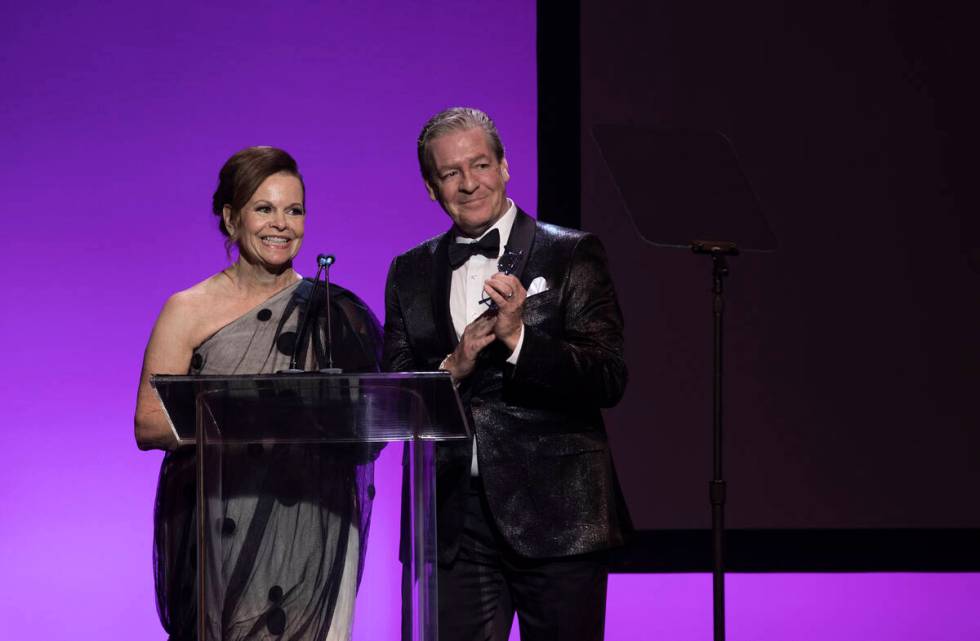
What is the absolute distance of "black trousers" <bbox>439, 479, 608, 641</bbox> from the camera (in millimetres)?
2111

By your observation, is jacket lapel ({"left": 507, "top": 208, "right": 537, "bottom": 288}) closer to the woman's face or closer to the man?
the man

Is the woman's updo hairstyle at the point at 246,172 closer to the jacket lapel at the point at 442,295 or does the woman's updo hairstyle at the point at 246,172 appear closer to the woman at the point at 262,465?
the woman at the point at 262,465

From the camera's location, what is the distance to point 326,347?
2133mm

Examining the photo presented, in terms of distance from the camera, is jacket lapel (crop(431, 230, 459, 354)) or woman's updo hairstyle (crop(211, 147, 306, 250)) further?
woman's updo hairstyle (crop(211, 147, 306, 250))

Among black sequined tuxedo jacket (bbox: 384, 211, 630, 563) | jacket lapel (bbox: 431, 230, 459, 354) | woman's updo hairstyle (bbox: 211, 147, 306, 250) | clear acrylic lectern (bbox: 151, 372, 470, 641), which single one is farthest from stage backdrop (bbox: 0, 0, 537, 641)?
clear acrylic lectern (bbox: 151, 372, 470, 641)

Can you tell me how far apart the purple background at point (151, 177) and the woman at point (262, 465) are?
1.25m

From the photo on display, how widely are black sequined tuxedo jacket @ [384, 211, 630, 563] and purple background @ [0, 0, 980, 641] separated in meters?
1.57

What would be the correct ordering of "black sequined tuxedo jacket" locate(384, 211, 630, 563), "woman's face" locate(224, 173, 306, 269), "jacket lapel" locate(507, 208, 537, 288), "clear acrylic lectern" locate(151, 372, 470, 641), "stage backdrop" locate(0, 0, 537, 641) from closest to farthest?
"clear acrylic lectern" locate(151, 372, 470, 641)
"black sequined tuxedo jacket" locate(384, 211, 630, 563)
"jacket lapel" locate(507, 208, 537, 288)
"woman's face" locate(224, 173, 306, 269)
"stage backdrop" locate(0, 0, 537, 641)

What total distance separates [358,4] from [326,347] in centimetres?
202

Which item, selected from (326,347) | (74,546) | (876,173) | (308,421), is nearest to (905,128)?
(876,173)

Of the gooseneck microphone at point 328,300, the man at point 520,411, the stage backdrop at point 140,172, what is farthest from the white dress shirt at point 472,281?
the stage backdrop at point 140,172

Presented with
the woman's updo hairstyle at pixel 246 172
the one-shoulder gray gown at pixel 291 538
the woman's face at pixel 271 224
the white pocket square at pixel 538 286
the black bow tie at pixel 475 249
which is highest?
the woman's updo hairstyle at pixel 246 172

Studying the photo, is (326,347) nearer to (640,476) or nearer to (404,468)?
(404,468)

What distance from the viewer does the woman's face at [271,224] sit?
2.44 m
